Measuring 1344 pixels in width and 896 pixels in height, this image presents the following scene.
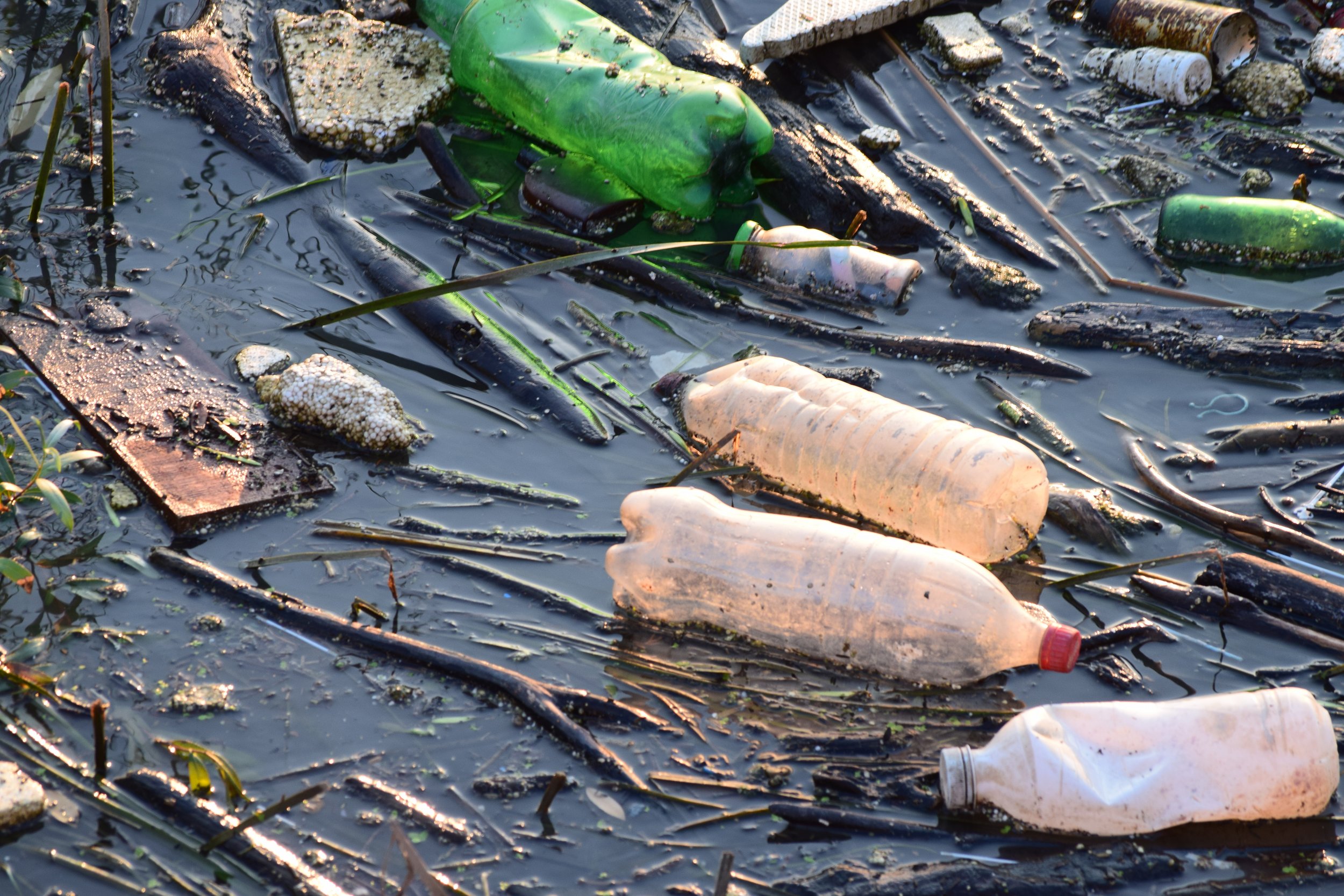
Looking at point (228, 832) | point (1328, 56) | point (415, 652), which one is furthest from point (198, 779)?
point (1328, 56)

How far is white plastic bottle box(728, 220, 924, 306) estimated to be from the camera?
432cm

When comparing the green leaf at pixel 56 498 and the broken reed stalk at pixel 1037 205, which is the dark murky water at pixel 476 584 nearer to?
the broken reed stalk at pixel 1037 205

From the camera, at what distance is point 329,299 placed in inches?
167

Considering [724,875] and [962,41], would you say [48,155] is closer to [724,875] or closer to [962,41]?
[724,875]

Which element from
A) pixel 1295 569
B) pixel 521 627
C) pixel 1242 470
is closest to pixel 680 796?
pixel 521 627

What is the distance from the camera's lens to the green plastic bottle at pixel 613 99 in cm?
453

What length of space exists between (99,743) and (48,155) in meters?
2.53

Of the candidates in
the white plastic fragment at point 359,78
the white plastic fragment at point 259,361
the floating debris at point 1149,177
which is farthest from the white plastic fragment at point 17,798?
the floating debris at point 1149,177

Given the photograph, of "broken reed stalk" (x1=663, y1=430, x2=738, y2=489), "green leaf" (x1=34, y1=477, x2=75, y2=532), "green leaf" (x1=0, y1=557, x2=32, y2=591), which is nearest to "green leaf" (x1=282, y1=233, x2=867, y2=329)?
"broken reed stalk" (x1=663, y1=430, x2=738, y2=489)

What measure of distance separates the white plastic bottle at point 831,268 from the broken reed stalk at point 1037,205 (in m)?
0.75

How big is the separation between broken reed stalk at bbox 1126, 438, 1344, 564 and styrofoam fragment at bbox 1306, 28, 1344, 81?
3131mm

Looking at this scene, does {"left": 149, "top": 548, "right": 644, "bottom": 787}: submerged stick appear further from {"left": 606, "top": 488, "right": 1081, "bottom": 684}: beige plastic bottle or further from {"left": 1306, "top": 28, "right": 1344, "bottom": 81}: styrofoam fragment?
{"left": 1306, "top": 28, "right": 1344, "bottom": 81}: styrofoam fragment

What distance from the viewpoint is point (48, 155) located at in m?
4.06

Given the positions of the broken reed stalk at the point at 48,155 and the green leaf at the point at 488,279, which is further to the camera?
the broken reed stalk at the point at 48,155
